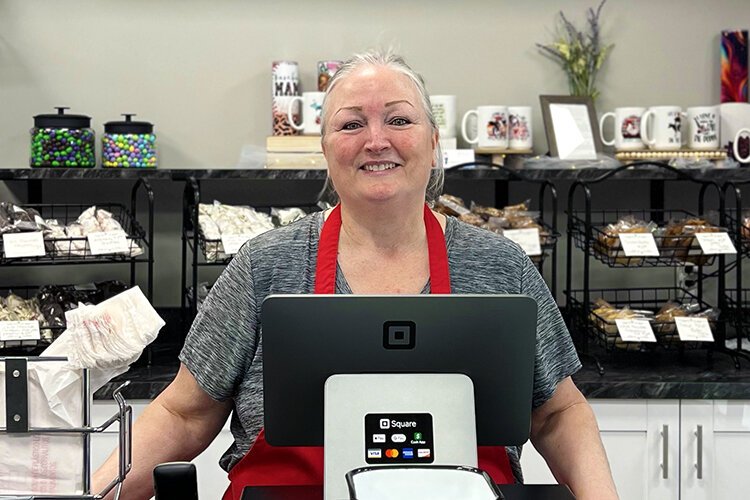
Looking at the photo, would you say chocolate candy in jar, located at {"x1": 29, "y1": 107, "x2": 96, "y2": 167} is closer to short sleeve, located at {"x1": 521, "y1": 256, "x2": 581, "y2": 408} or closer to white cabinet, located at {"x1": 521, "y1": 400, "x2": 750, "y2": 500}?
white cabinet, located at {"x1": 521, "y1": 400, "x2": 750, "y2": 500}

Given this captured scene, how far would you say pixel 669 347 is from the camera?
2863 mm

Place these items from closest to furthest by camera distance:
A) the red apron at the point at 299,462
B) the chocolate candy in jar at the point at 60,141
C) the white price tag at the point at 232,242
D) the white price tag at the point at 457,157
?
the red apron at the point at 299,462 → the white price tag at the point at 232,242 → the chocolate candy in jar at the point at 60,141 → the white price tag at the point at 457,157

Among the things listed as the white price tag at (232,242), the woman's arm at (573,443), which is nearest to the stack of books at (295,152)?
the white price tag at (232,242)

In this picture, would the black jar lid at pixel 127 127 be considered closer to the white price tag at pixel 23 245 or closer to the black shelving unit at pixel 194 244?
the black shelving unit at pixel 194 244

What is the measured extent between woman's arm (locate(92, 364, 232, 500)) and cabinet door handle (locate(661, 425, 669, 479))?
1.36m

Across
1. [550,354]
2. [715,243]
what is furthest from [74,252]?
[715,243]

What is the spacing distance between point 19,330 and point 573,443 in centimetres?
155

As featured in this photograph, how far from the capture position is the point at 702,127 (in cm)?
307

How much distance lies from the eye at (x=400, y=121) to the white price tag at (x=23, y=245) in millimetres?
1293

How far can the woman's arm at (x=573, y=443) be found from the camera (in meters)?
1.57

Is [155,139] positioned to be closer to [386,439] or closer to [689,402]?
[689,402]

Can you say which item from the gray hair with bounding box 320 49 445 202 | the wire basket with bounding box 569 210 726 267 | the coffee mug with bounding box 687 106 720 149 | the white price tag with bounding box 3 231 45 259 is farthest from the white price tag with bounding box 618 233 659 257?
the white price tag with bounding box 3 231 45 259

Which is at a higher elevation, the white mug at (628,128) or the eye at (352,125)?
the white mug at (628,128)

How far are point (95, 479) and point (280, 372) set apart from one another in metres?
0.34
